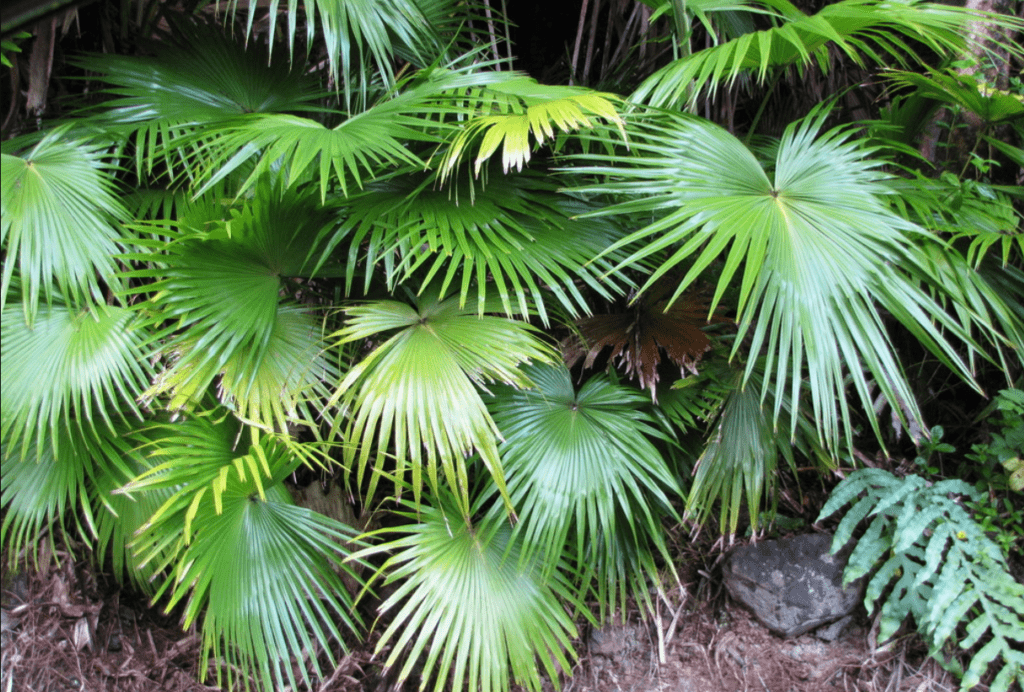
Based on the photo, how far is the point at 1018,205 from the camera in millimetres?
1878

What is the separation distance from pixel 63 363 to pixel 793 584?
1922mm

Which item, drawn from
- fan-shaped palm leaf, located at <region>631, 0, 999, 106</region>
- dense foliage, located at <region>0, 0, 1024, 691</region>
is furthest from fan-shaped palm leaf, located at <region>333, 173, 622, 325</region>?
fan-shaped palm leaf, located at <region>631, 0, 999, 106</region>

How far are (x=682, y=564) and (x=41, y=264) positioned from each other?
1848 millimetres

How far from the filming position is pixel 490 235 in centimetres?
146

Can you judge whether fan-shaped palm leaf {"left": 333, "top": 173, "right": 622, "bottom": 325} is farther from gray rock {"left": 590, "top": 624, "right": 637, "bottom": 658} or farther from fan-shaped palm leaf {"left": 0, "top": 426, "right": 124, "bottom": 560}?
gray rock {"left": 590, "top": 624, "right": 637, "bottom": 658}

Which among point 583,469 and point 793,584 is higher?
point 583,469

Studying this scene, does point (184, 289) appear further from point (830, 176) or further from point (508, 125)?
point (830, 176)

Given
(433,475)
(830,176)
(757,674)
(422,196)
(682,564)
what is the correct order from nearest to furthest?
(433,475) → (830,176) → (422,196) → (757,674) → (682,564)

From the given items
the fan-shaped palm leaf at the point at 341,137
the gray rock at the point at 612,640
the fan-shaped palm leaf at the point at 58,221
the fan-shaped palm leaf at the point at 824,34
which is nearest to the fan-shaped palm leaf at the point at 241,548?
the fan-shaped palm leaf at the point at 58,221

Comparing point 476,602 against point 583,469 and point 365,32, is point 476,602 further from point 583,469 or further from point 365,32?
point 365,32

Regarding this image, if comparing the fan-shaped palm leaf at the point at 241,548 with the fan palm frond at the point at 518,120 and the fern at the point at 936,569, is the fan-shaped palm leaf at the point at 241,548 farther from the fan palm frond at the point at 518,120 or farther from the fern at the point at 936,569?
the fern at the point at 936,569

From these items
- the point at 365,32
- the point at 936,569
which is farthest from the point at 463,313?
the point at 936,569

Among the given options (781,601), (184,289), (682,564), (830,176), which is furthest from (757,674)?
(184,289)

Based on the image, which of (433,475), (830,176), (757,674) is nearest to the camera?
(433,475)
